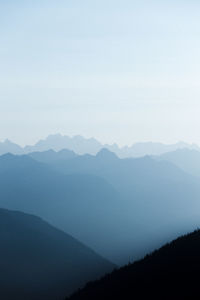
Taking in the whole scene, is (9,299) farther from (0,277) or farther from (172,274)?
(172,274)

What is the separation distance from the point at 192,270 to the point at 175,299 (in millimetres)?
10846

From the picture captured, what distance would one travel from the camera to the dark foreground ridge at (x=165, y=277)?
57.6 meters

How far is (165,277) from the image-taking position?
65438 mm

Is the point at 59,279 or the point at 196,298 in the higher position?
the point at 59,279

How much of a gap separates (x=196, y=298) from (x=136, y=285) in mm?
21599

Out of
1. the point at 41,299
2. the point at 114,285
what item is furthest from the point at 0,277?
the point at 114,285

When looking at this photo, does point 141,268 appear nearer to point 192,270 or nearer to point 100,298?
point 100,298

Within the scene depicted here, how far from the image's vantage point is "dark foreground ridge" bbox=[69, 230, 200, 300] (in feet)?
189

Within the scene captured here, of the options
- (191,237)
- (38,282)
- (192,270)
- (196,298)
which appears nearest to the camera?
(196,298)

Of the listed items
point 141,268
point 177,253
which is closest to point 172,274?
point 177,253

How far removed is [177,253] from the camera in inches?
3068

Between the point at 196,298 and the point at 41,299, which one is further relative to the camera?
the point at 41,299

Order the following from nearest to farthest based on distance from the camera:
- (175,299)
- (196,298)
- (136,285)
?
(196,298) → (175,299) → (136,285)

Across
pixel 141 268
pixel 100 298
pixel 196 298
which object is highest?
pixel 141 268
